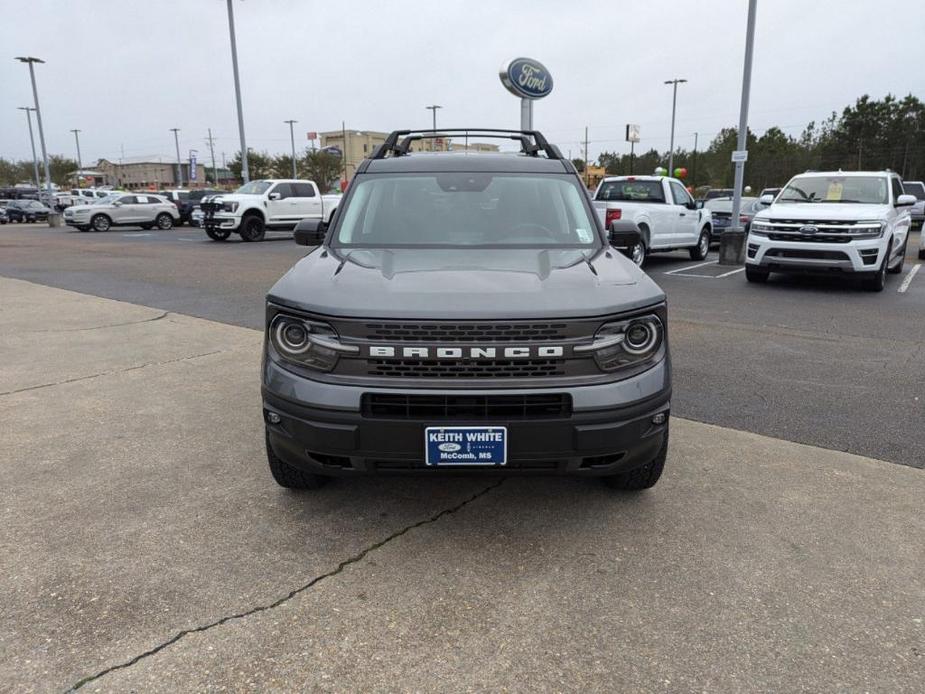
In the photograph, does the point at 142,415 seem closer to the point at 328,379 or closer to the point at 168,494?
the point at 168,494

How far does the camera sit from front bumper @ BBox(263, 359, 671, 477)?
2.73 m

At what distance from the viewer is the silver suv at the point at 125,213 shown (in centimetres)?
2819

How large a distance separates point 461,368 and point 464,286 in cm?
42

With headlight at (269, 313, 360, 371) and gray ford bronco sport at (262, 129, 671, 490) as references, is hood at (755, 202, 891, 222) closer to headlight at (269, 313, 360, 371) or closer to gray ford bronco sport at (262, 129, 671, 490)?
gray ford bronco sport at (262, 129, 671, 490)

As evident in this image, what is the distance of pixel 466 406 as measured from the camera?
2.74 m

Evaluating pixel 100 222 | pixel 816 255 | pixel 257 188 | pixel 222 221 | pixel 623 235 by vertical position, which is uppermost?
pixel 257 188

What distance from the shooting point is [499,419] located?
107 inches

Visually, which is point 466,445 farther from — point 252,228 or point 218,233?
point 218,233

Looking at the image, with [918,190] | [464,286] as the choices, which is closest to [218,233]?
[464,286]

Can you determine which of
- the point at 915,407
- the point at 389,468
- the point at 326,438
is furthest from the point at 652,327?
the point at 915,407

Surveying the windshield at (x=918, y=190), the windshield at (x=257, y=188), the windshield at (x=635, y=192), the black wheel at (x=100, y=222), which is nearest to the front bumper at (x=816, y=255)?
the windshield at (x=635, y=192)

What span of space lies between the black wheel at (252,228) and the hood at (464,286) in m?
19.4

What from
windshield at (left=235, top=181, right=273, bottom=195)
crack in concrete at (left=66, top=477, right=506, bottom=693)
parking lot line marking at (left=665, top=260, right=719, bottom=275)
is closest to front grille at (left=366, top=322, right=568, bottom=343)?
crack in concrete at (left=66, top=477, right=506, bottom=693)

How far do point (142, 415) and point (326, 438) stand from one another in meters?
2.61
